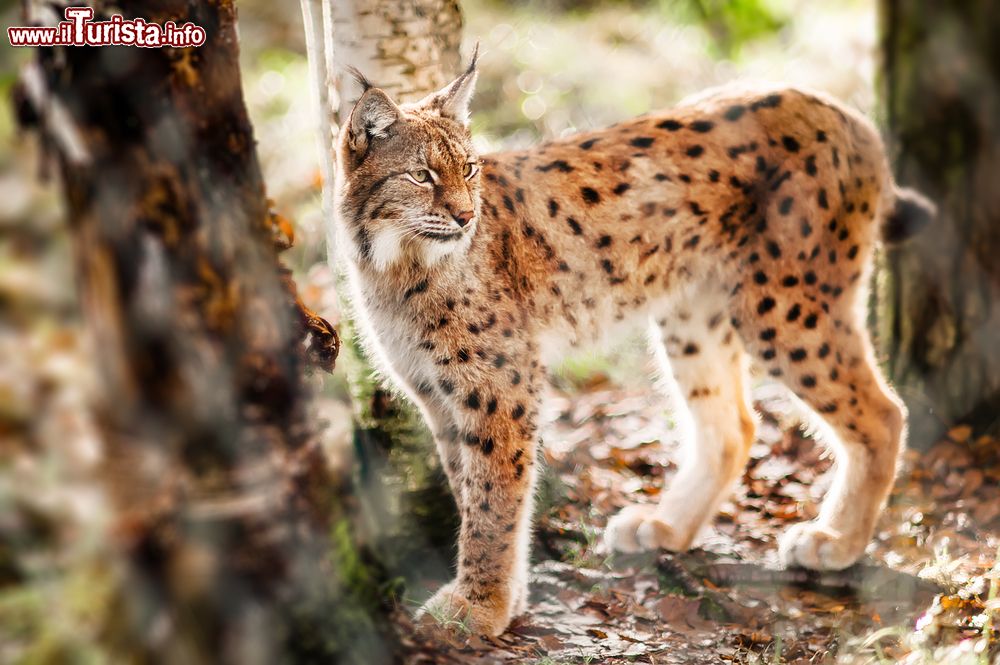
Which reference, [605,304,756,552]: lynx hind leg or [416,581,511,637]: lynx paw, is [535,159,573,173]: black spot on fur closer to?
[605,304,756,552]: lynx hind leg

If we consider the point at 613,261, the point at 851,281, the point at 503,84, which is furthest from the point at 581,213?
the point at 503,84

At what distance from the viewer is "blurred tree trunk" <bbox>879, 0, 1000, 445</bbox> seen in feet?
17.5

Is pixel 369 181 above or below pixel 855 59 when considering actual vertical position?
below

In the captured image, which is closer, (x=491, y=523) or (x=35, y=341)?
(x=35, y=341)

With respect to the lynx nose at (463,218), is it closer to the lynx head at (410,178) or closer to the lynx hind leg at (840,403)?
the lynx head at (410,178)

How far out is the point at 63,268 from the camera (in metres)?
2.23

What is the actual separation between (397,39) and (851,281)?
7.40ft

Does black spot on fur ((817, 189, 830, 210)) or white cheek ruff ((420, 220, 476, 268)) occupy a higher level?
black spot on fur ((817, 189, 830, 210))

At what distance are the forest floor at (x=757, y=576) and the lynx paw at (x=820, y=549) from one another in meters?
0.06

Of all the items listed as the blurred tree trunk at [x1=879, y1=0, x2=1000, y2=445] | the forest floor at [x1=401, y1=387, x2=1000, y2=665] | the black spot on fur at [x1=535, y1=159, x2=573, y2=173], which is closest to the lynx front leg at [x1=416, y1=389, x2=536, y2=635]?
the forest floor at [x1=401, y1=387, x2=1000, y2=665]

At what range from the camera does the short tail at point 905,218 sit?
488cm

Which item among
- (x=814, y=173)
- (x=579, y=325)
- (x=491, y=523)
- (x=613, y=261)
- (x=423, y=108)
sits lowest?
(x=491, y=523)

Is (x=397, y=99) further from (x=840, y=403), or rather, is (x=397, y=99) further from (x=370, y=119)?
(x=840, y=403)

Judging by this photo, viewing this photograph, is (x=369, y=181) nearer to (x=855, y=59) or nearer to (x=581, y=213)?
(x=581, y=213)
